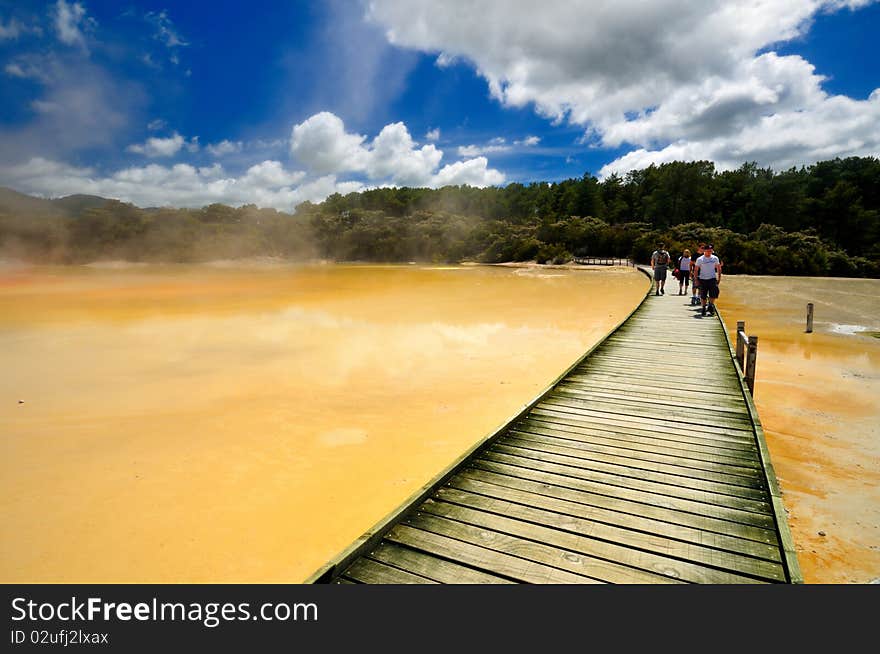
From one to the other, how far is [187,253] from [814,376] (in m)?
77.9

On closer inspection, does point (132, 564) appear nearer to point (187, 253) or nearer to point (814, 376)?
point (814, 376)

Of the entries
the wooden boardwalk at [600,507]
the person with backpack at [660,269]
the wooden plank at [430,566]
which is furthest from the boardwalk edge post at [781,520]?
the person with backpack at [660,269]

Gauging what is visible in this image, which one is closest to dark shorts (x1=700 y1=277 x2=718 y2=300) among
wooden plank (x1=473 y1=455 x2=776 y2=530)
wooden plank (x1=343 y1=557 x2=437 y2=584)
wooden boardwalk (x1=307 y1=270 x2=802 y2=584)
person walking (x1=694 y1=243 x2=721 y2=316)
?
person walking (x1=694 y1=243 x2=721 y2=316)

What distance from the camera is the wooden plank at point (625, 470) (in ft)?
11.5

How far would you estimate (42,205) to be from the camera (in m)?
74.5

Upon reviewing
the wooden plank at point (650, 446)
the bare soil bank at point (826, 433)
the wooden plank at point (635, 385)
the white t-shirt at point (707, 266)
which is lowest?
the bare soil bank at point (826, 433)

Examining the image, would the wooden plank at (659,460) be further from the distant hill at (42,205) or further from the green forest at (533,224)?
the distant hill at (42,205)

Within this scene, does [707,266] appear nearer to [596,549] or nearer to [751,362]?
[751,362]

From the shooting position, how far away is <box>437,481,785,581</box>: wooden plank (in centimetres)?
272

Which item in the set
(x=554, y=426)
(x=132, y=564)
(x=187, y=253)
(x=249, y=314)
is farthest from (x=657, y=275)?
(x=187, y=253)

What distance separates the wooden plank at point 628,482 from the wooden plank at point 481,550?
1.11 m

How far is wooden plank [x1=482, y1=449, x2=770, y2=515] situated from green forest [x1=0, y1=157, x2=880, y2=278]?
4115 cm

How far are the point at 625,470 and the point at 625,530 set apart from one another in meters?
0.93

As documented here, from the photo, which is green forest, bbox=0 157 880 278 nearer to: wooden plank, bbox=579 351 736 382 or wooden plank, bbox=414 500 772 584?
wooden plank, bbox=579 351 736 382
